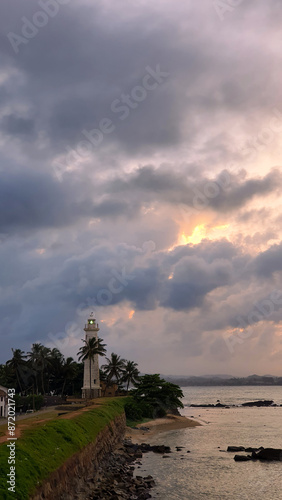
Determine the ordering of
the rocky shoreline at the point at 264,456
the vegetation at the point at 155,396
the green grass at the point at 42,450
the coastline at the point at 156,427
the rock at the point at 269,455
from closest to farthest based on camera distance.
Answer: the green grass at the point at 42,450
the rocky shoreline at the point at 264,456
the rock at the point at 269,455
the coastline at the point at 156,427
the vegetation at the point at 155,396

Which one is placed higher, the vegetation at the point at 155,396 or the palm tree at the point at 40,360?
the palm tree at the point at 40,360

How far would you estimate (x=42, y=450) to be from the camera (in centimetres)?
2552

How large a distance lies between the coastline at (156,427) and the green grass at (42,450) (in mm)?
28096

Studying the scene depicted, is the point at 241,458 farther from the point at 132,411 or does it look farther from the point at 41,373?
the point at 41,373

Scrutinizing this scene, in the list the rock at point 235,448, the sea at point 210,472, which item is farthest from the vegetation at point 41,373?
the rock at point 235,448

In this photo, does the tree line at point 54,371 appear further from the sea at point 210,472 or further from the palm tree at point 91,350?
the sea at point 210,472

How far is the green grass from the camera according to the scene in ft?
65.4

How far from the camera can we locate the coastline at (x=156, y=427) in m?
65.6

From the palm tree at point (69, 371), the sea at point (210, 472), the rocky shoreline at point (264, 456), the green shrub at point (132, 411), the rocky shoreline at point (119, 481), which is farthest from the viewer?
the palm tree at point (69, 371)

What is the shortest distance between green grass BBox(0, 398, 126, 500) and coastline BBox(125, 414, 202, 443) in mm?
28096

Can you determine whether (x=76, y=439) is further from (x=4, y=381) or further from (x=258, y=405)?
(x=258, y=405)

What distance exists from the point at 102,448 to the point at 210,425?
1989 inches

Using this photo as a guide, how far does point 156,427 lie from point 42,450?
5693cm

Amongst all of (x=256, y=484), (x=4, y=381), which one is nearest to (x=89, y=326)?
(x=4, y=381)
